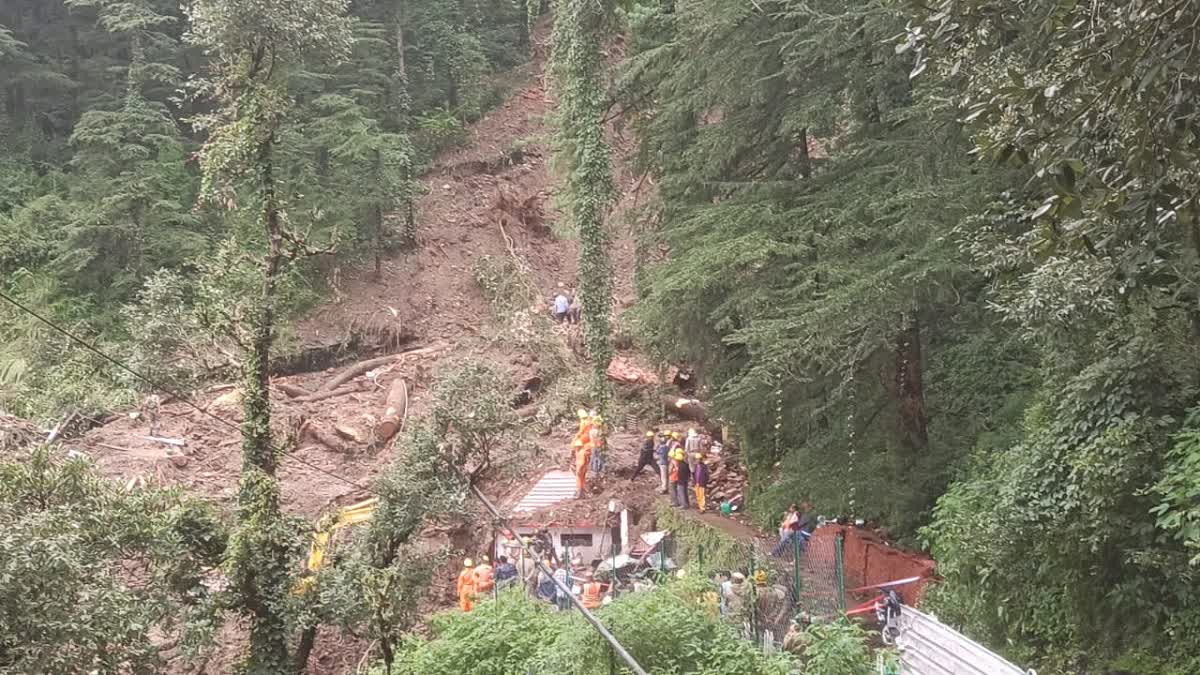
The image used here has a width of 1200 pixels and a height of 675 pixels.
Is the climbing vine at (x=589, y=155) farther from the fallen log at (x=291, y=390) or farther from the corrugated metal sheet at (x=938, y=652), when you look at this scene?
the corrugated metal sheet at (x=938, y=652)

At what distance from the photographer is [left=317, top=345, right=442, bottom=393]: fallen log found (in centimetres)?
2431

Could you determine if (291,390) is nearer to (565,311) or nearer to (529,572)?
(565,311)

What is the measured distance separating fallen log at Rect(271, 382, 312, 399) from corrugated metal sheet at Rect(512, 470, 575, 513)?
753cm

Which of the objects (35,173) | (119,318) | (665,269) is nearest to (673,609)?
(665,269)

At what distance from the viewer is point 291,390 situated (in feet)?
78.0

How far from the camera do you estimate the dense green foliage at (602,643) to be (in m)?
7.99

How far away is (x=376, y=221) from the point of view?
2828 cm

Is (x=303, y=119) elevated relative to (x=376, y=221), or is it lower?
elevated

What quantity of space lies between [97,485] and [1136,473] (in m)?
10.1

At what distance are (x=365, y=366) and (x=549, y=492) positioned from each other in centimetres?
831

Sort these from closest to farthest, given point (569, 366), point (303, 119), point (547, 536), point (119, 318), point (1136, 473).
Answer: point (1136, 473) < point (547, 536) < point (569, 366) < point (119, 318) < point (303, 119)

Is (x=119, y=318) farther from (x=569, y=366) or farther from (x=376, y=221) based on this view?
(x=569, y=366)

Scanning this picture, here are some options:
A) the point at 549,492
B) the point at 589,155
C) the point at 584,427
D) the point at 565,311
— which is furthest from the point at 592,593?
the point at 565,311

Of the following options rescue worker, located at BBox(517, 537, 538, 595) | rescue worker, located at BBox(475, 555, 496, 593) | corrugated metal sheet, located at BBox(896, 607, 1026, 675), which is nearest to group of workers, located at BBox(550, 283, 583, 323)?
rescue worker, located at BBox(517, 537, 538, 595)
